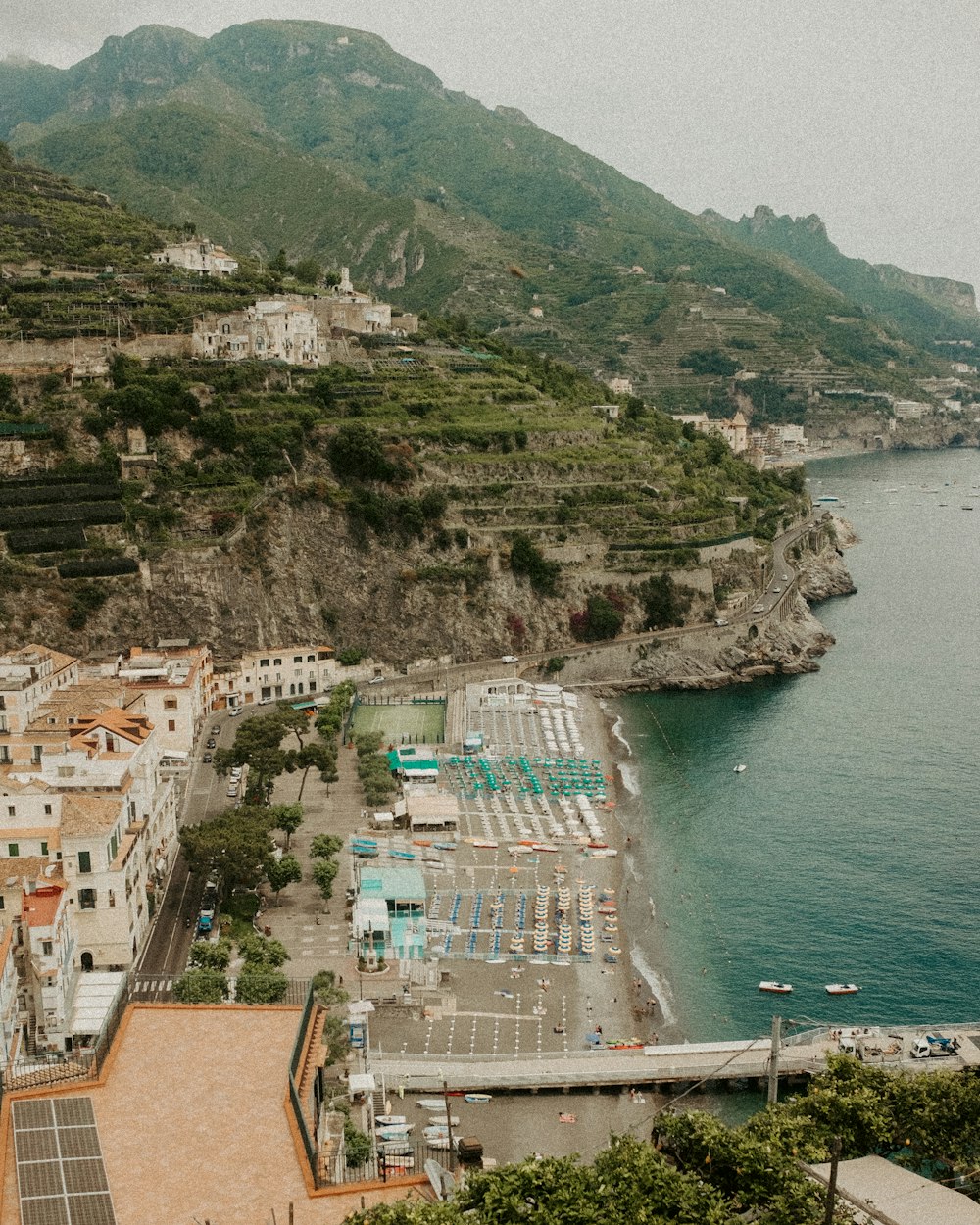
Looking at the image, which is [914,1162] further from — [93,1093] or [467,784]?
[467,784]

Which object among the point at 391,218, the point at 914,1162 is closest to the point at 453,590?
the point at 914,1162

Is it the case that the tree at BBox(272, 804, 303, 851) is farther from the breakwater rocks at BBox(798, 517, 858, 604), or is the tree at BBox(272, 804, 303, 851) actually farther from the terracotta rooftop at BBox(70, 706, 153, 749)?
the breakwater rocks at BBox(798, 517, 858, 604)

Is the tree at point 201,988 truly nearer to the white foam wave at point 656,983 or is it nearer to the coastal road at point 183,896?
the coastal road at point 183,896

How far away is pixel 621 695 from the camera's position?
66250 millimetres

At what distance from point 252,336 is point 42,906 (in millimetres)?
47440

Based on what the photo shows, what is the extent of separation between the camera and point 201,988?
29719 mm

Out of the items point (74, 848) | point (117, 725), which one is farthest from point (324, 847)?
point (74, 848)

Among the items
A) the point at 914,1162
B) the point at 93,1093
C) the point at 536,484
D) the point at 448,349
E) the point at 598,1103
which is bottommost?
the point at 598,1103

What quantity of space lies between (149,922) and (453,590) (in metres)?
32.4

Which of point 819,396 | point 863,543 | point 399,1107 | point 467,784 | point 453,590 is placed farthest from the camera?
point 819,396

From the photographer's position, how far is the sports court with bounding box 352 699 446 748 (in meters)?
55.5

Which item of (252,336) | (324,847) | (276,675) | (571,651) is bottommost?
(324,847)

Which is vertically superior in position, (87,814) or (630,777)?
(87,814)

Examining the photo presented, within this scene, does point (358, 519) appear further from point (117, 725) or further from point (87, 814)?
point (87, 814)
